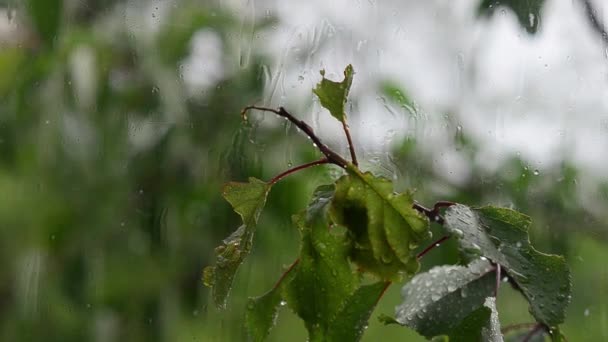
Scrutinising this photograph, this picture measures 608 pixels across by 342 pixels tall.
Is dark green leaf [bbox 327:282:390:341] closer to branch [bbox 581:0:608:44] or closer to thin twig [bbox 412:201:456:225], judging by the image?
thin twig [bbox 412:201:456:225]

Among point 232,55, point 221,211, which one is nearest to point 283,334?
point 221,211

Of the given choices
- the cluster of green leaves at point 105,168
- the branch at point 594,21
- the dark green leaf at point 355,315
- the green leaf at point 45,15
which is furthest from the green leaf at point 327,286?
the green leaf at point 45,15

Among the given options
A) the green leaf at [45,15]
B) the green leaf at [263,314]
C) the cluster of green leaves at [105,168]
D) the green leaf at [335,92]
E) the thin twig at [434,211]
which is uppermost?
the green leaf at [335,92]

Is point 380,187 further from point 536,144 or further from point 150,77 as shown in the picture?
point 150,77

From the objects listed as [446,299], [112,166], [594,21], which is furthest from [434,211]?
[112,166]

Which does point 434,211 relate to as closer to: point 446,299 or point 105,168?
point 446,299

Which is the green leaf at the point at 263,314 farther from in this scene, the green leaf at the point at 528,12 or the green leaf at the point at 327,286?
the green leaf at the point at 528,12
